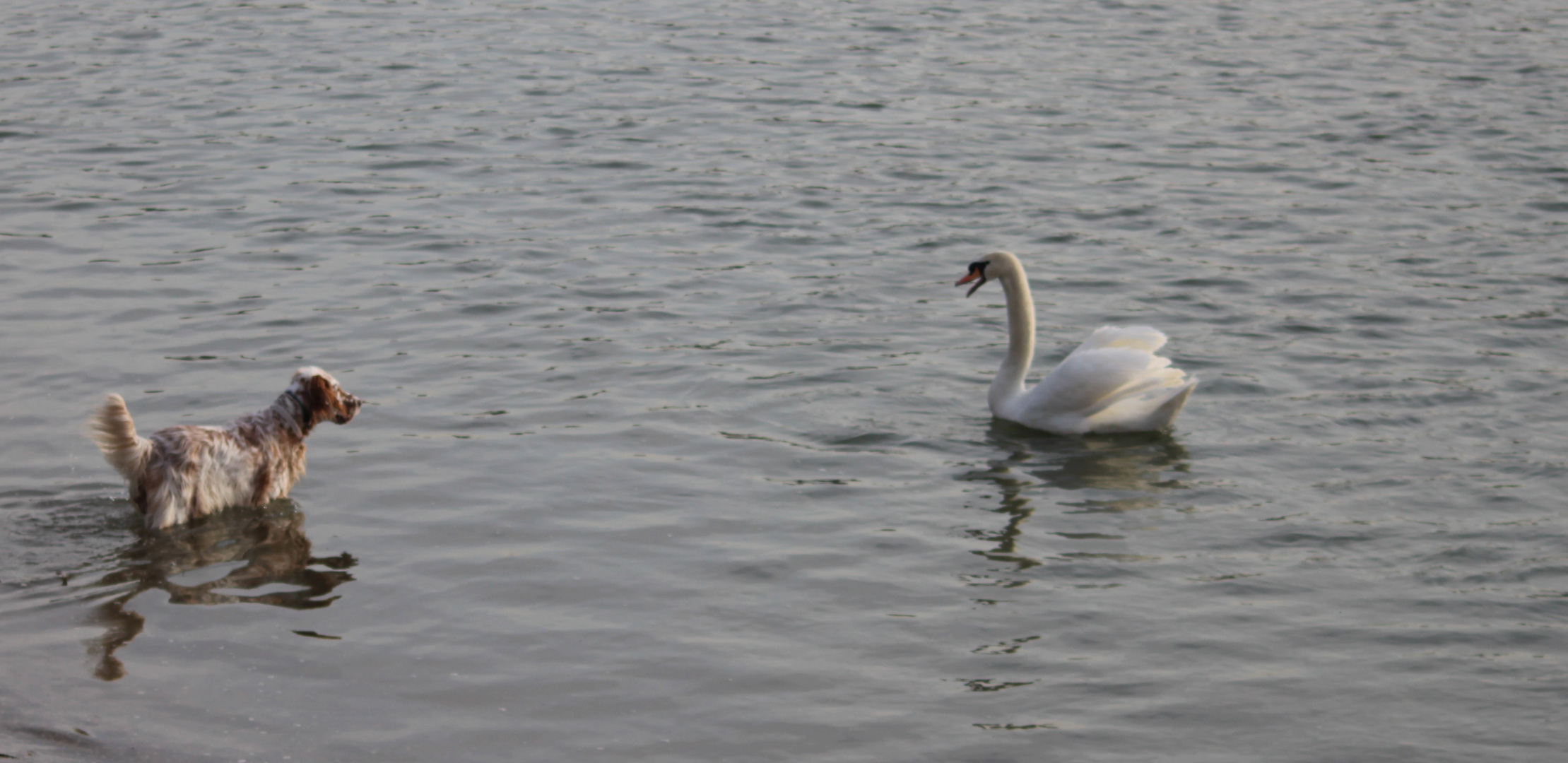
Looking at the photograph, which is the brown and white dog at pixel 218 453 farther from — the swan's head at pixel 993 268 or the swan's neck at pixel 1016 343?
the swan's head at pixel 993 268

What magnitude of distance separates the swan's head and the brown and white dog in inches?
161

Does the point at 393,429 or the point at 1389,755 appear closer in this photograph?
the point at 1389,755

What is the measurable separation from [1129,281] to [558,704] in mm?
7320

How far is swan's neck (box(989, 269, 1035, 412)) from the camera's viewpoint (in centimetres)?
1022

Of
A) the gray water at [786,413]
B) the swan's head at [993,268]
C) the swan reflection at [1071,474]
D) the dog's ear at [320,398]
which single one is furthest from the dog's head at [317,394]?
the swan's head at [993,268]

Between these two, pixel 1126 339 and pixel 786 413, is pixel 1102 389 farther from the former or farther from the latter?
pixel 786 413

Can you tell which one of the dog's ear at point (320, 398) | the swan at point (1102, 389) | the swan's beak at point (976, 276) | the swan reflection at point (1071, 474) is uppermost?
the swan's beak at point (976, 276)

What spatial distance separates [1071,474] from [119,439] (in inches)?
203

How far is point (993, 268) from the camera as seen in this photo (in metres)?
10.6

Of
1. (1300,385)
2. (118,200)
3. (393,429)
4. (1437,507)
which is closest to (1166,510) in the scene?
(1437,507)

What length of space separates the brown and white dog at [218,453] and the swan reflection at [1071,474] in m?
3.56

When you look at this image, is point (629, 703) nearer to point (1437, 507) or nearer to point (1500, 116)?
point (1437, 507)

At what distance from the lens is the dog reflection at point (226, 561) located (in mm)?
7387

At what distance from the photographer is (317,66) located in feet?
66.2
